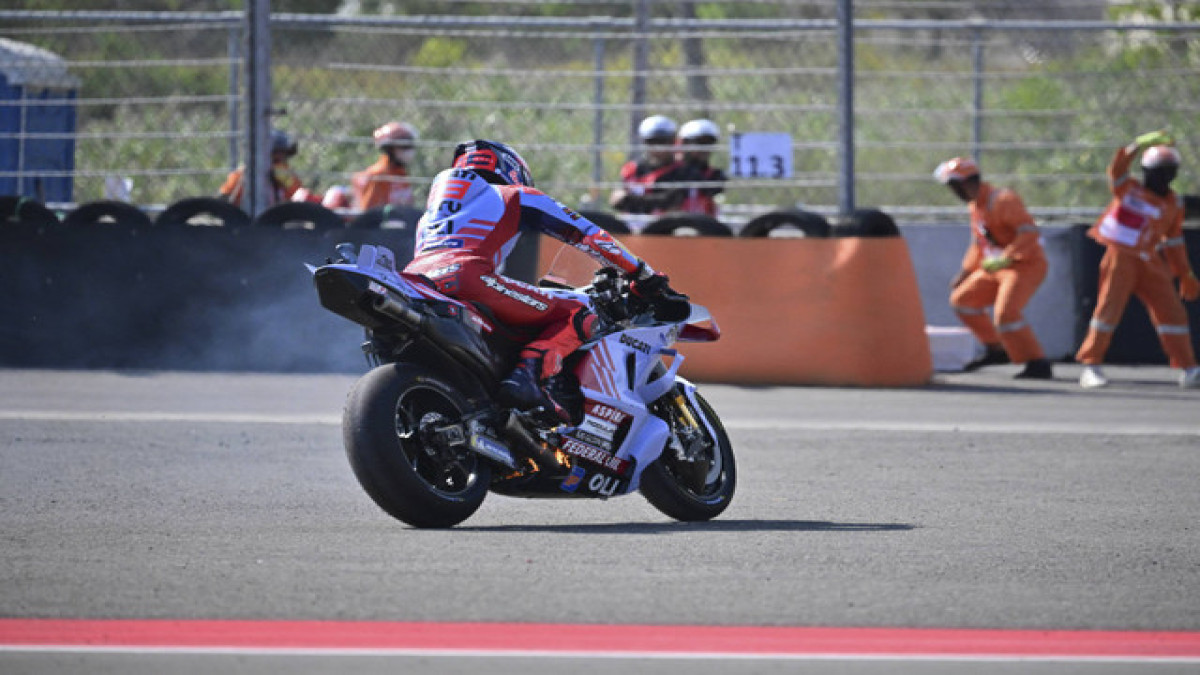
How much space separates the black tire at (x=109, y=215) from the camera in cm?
1450

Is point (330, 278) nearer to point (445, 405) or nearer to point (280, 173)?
point (445, 405)

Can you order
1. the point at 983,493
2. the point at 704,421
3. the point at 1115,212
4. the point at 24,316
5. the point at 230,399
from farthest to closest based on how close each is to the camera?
the point at 1115,212
the point at 24,316
the point at 230,399
the point at 983,493
the point at 704,421

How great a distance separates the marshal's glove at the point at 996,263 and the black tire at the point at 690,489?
781 centimetres

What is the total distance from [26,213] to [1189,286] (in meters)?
8.81

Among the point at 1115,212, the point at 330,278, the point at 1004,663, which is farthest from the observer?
the point at 1115,212

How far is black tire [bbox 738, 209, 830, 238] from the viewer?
48.2 ft

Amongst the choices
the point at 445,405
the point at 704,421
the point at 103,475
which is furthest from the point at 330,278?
the point at 103,475

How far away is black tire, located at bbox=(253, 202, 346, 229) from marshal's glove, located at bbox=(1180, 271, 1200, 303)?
6.48 m

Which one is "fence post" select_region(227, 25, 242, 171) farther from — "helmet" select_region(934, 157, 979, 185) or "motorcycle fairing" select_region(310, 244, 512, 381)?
"motorcycle fairing" select_region(310, 244, 512, 381)

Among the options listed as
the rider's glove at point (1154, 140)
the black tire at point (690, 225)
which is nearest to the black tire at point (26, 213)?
the black tire at point (690, 225)

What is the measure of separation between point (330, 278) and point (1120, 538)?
3.13 m

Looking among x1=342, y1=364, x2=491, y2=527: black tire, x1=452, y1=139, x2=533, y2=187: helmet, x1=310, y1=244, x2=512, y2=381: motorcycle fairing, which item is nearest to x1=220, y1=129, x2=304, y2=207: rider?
x1=452, y1=139, x2=533, y2=187: helmet

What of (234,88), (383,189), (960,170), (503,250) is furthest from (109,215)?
(503,250)

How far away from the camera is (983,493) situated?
913cm
